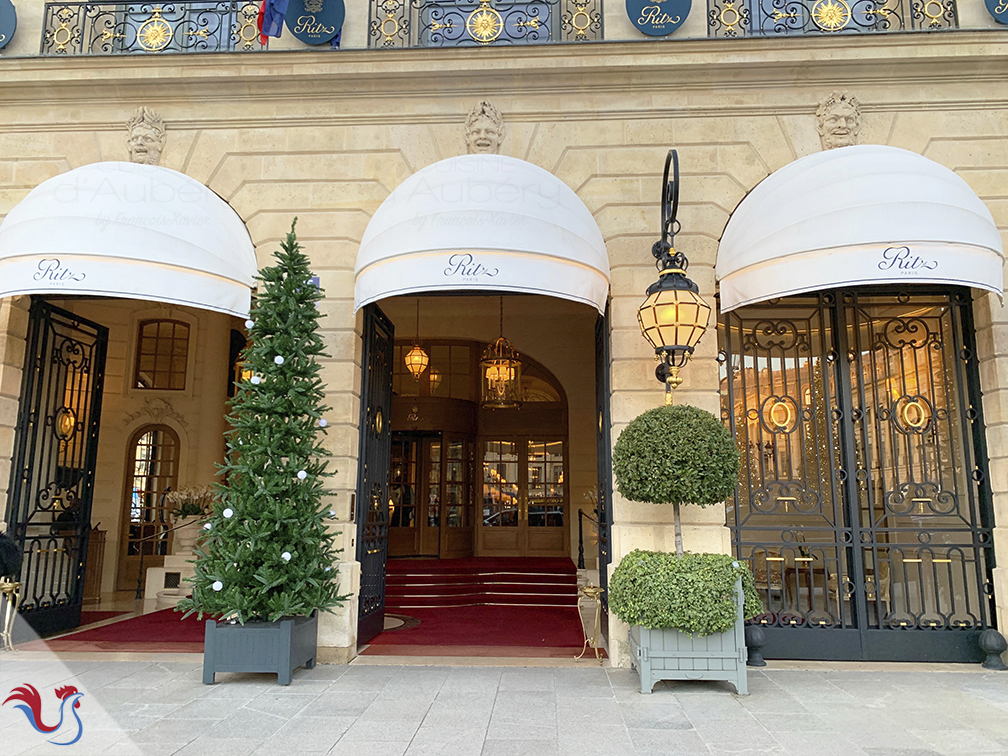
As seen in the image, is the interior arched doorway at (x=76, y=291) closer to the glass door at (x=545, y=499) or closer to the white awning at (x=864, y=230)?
the white awning at (x=864, y=230)

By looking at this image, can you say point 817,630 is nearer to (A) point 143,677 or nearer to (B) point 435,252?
(B) point 435,252

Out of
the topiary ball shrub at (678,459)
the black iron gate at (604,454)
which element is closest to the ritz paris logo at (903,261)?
the topiary ball shrub at (678,459)

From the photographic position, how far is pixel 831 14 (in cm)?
813

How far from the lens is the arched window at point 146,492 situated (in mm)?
13680

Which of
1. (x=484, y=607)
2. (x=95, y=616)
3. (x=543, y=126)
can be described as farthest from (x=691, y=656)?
(x=95, y=616)

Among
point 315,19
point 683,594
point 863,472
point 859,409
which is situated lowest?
point 683,594

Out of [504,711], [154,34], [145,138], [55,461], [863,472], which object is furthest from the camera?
[55,461]

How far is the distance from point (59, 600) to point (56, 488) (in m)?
1.33

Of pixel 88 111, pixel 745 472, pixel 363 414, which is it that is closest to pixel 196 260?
pixel 363 414

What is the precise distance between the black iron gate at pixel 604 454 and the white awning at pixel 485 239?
2.62ft

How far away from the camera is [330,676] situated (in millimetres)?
6484

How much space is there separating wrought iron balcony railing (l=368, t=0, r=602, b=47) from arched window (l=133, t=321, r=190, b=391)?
8.52 meters

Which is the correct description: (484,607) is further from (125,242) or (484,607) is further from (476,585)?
(125,242)

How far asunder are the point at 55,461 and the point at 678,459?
7350 mm
